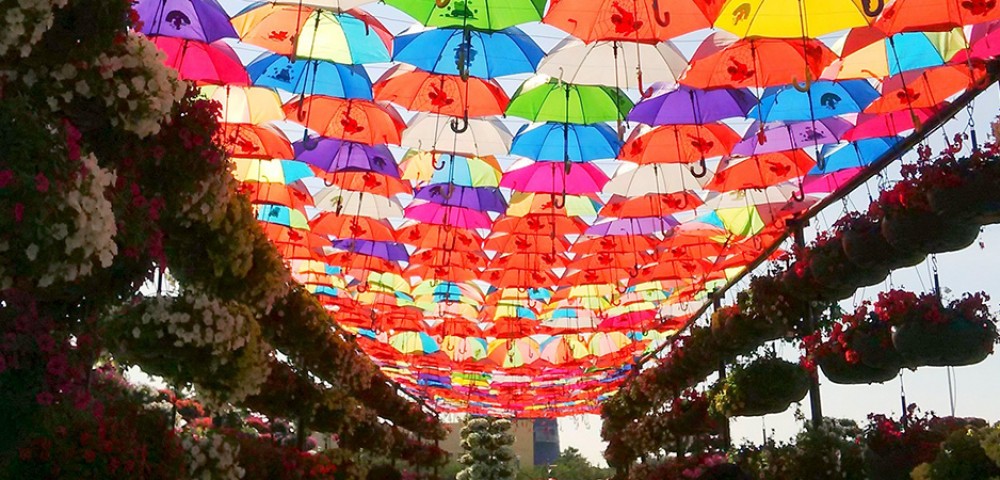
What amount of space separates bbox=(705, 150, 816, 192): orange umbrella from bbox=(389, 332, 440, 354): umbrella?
13.3 meters

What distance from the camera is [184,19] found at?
7.73 meters

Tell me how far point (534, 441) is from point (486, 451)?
18.7 m

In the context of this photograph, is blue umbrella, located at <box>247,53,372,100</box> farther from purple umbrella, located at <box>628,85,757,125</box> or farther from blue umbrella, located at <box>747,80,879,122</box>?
blue umbrella, located at <box>747,80,879,122</box>

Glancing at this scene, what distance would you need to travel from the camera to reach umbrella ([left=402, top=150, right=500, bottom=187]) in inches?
447

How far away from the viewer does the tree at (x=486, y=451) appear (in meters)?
29.7

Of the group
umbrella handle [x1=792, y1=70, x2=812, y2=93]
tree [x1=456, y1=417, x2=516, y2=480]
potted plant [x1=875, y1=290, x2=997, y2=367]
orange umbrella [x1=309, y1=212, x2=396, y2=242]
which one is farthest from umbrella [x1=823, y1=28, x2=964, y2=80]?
tree [x1=456, y1=417, x2=516, y2=480]

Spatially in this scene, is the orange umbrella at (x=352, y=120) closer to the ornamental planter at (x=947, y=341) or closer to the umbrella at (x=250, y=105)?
the umbrella at (x=250, y=105)

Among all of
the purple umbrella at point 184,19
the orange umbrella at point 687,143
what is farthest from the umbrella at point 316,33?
the orange umbrella at point 687,143

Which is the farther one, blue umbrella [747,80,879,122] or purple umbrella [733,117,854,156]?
purple umbrella [733,117,854,156]

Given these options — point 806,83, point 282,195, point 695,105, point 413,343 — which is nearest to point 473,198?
point 282,195

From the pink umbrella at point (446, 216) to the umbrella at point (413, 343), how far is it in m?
10.4

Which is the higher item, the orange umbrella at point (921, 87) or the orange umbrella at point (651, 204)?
the orange umbrella at point (921, 87)

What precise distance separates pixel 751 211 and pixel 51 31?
10.9 meters

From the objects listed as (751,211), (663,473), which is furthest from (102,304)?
(751,211)
